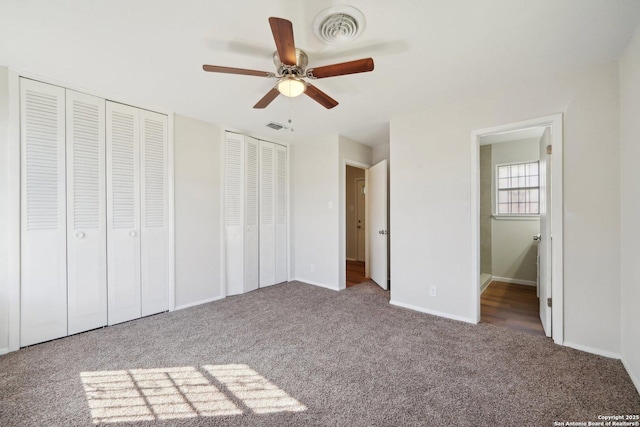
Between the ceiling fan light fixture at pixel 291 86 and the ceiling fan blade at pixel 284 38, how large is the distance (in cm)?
19

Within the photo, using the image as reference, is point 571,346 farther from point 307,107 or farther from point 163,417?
point 307,107

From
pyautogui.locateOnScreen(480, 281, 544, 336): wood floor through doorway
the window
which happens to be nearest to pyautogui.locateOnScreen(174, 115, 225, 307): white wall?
pyautogui.locateOnScreen(480, 281, 544, 336): wood floor through doorway

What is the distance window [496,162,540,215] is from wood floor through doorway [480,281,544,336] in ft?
4.46

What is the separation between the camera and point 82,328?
2566 millimetres

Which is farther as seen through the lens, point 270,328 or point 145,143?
point 145,143

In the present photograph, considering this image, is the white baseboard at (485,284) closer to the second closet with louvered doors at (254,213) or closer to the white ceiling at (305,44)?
the white ceiling at (305,44)

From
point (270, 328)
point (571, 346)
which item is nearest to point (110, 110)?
point (270, 328)

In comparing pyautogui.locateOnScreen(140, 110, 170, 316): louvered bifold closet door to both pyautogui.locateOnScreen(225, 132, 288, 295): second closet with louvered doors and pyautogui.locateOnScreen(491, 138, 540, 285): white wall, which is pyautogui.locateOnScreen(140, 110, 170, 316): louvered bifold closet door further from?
pyautogui.locateOnScreen(491, 138, 540, 285): white wall

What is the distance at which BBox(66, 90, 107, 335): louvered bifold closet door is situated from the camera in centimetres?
251

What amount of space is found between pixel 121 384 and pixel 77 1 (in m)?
2.52

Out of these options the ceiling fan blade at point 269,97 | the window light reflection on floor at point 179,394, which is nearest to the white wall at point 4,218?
the window light reflection on floor at point 179,394

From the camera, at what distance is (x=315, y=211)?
14.3 ft

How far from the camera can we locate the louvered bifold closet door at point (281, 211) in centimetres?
440

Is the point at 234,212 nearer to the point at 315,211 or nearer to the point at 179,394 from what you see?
the point at 315,211
